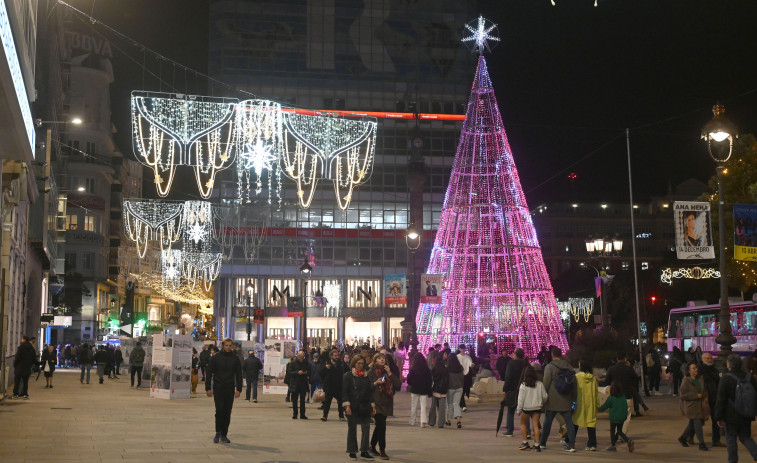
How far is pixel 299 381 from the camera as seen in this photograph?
22859 mm

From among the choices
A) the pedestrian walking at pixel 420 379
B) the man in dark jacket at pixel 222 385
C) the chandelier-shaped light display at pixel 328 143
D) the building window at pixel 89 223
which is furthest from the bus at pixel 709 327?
the building window at pixel 89 223

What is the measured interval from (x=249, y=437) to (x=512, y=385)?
5.37 m

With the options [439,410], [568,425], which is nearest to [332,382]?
[439,410]

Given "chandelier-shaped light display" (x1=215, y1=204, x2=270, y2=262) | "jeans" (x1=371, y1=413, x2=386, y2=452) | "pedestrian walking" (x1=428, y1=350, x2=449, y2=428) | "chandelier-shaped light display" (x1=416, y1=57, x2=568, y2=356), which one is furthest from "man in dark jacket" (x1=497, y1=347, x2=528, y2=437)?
"chandelier-shaped light display" (x1=215, y1=204, x2=270, y2=262)

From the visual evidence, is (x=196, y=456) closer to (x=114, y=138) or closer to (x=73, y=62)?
(x=73, y=62)

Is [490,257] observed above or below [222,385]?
above

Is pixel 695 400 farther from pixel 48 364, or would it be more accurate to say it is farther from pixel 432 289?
pixel 48 364

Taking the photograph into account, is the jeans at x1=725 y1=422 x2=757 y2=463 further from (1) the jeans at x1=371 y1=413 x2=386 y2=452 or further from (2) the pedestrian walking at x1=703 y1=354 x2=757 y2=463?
(1) the jeans at x1=371 y1=413 x2=386 y2=452

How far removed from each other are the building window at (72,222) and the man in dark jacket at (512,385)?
6991cm

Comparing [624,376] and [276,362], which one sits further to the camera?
[276,362]

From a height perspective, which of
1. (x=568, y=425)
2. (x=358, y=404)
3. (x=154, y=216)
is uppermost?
(x=154, y=216)

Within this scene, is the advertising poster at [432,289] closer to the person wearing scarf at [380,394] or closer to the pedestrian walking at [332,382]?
the pedestrian walking at [332,382]

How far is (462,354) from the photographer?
2666 centimetres

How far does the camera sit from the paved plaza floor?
48.1ft
